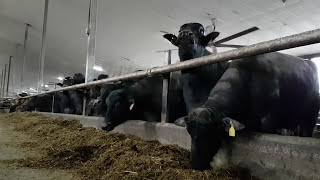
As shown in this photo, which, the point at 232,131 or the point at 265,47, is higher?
the point at 265,47

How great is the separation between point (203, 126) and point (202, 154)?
0.61ft

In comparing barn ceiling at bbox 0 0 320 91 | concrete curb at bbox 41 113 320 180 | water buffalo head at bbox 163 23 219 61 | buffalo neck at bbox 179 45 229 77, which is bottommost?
concrete curb at bbox 41 113 320 180

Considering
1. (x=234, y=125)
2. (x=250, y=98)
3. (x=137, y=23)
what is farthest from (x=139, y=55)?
(x=234, y=125)

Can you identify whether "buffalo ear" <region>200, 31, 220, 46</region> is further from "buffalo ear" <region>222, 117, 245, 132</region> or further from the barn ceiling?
the barn ceiling

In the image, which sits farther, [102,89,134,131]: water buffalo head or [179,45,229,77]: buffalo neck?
[102,89,134,131]: water buffalo head

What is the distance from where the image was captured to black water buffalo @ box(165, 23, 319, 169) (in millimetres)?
1954

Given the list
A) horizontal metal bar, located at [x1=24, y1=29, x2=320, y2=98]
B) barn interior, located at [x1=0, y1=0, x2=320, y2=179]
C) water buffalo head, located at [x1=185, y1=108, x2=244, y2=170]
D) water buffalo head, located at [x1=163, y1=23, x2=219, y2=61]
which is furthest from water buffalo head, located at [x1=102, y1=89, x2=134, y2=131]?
water buffalo head, located at [x1=185, y1=108, x2=244, y2=170]

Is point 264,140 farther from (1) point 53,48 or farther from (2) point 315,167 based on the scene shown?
(1) point 53,48

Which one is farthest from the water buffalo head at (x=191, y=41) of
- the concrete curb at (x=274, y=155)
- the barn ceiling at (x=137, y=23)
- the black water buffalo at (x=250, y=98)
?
the barn ceiling at (x=137, y=23)

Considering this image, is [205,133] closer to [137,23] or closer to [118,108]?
[118,108]

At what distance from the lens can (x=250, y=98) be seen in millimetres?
2795

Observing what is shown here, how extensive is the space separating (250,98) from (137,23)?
25.5ft

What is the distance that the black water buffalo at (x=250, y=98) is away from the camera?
1.95 m

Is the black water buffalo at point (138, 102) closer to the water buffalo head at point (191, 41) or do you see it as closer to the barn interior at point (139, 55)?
the barn interior at point (139, 55)
